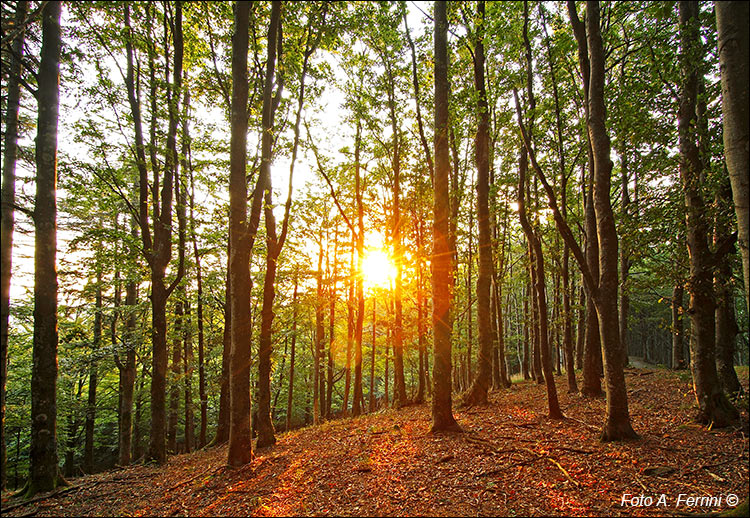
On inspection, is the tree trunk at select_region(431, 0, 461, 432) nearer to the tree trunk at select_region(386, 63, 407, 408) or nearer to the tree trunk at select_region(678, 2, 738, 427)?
the tree trunk at select_region(678, 2, 738, 427)

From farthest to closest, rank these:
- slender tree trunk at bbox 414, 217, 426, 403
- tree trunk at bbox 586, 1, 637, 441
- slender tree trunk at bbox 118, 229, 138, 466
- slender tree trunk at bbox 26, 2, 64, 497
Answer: slender tree trunk at bbox 414, 217, 426, 403 < slender tree trunk at bbox 118, 229, 138, 466 < slender tree trunk at bbox 26, 2, 64, 497 < tree trunk at bbox 586, 1, 637, 441

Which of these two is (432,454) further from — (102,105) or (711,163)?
(102,105)

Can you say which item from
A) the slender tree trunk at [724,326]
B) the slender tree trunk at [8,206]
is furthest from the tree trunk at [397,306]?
the slender tree trunk at [8,206]

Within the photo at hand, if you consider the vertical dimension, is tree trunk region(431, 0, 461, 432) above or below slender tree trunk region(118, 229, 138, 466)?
above

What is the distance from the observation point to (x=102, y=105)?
920 cm

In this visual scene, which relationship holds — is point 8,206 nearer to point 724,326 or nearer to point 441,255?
point 441,255

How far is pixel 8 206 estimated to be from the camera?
13.1 ft

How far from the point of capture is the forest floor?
4215mm

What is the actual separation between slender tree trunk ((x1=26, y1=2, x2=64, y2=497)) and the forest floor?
0.77 m

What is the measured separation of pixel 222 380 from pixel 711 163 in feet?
51.4

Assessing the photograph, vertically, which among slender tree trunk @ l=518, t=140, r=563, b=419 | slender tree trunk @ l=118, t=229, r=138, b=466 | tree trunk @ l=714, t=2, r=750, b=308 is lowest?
slender tree trunk @ l=118, t=229, r=138, b=466

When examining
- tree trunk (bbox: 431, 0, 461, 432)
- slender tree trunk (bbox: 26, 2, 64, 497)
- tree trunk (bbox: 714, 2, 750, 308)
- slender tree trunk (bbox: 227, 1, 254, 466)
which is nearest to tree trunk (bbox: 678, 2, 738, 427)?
tree trunk (bbox: 714, 2, 750, 308)

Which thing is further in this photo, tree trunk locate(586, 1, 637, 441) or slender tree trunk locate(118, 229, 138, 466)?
slender tree trunk locate(118, 229, 138, 466)

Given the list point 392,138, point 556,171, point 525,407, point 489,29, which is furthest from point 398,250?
point 489,29
